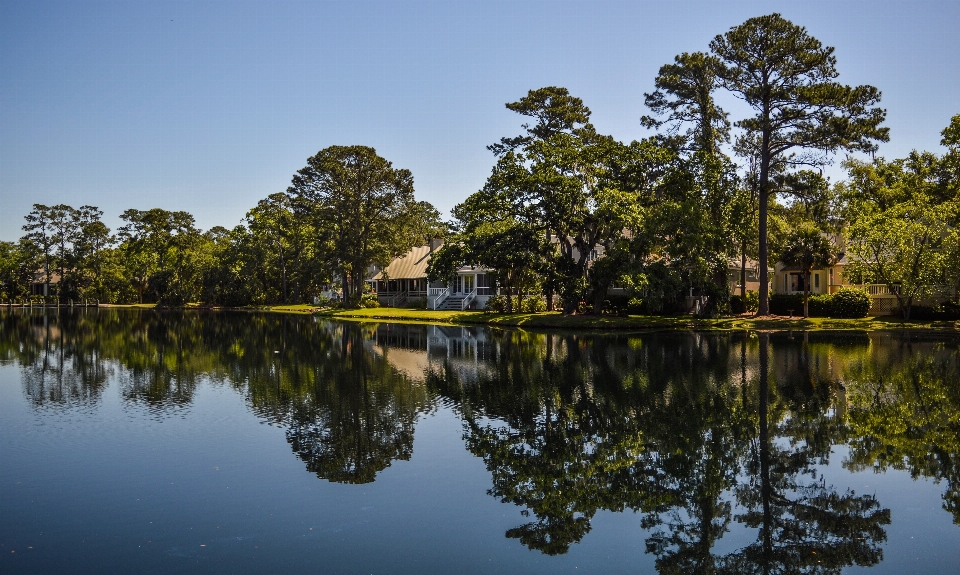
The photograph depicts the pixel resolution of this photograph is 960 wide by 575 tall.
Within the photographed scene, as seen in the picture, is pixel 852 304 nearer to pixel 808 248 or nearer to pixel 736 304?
pixel 808 248

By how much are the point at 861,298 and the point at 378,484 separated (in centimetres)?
4209

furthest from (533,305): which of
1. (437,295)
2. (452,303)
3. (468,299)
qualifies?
(437,295)

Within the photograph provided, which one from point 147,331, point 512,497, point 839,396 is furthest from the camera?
point 147,331

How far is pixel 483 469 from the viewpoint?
12.2 m

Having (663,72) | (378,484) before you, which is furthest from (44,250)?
(378,484)

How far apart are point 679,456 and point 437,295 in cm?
5211

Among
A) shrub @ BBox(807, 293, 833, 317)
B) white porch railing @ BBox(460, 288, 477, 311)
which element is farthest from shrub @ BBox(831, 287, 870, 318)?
white porch railing @ BBox(460, 288, 477, 311)

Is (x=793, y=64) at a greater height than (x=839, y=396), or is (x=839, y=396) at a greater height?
(x=793, y=64)

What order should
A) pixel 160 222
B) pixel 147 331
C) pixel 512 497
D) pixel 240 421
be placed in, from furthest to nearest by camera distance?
pixel 160 222
pixel 147 331
pixel 240 421
pixel 512 497

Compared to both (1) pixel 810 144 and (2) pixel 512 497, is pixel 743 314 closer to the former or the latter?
(1) pixel 810 144

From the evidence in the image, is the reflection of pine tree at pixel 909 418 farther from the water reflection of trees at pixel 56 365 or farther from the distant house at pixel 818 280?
the distant house at pixel 818 280

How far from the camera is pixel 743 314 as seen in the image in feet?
155

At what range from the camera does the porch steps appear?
6262cm

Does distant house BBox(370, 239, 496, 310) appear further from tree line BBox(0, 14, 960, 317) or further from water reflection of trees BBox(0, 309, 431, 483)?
water reflection of trees BBox(0, 309, 431, 483)
